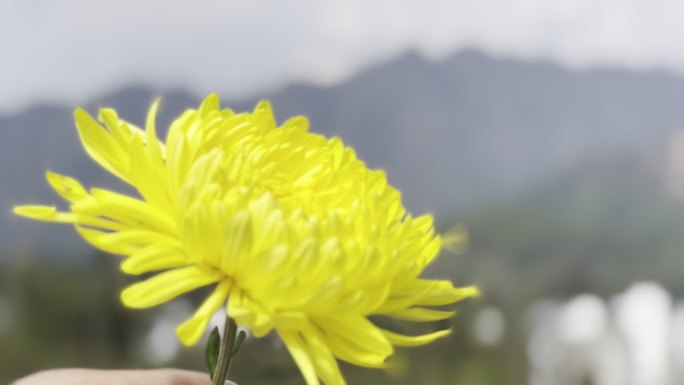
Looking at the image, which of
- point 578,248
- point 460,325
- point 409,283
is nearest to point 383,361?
point 409,283

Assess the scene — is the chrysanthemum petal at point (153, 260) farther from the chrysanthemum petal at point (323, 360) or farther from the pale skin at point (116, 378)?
the pale skin at point (116, 378)

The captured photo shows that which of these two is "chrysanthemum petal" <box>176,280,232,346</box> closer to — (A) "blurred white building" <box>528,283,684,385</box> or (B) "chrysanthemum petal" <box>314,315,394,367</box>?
(B) "chrysanthemum petal" <box>314,315,394,367</box>

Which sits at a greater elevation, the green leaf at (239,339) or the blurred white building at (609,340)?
the blurred white building at (609,340)

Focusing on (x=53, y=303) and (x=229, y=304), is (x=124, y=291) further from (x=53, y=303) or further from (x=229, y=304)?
(x=53, y=303)

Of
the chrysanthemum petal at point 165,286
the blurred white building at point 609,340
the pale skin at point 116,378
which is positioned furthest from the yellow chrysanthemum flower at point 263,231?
the blurred white building at point 609,340

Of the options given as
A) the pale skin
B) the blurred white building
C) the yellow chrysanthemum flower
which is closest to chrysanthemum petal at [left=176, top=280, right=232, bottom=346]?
the yellow chrysanthemum flower

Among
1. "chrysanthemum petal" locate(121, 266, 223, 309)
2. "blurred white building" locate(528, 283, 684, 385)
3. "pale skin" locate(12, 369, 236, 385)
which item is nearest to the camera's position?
"chrysanthemum petal" locate(121, 266, 223, 309)

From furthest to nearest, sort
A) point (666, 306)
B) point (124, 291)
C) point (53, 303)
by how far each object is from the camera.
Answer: point (666, 306) → point (53, 303) → point (124, 291)
